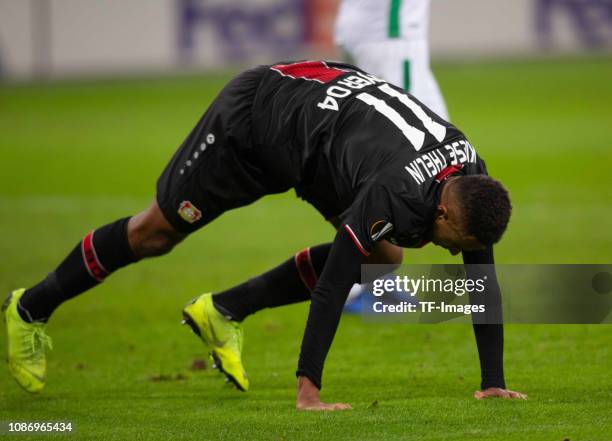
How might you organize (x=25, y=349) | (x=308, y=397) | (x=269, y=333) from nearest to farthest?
(x=308, y=397) < (x=25, y=349) < (x=269, y=333)

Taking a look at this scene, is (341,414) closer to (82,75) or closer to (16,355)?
(16,355)

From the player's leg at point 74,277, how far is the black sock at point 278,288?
465 mm

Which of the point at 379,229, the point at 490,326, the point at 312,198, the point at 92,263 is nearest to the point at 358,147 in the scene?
the point at 379,229

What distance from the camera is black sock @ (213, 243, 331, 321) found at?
6938 millimetres

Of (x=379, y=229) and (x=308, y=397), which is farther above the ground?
(x=379, y=229)

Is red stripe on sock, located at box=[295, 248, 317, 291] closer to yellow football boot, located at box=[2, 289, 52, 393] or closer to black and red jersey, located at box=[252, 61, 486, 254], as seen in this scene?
black and red jersey, located at box=[252, 61, 486, 254]

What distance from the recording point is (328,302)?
5.61m

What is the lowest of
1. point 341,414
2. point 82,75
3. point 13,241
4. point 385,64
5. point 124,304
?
point 82,75

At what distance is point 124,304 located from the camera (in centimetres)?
1001

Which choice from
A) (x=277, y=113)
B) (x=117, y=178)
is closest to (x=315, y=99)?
(x=277, y=113)

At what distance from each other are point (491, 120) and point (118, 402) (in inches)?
804

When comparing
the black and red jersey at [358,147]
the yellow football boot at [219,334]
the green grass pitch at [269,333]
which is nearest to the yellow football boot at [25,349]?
the green grass pitch at [269,333]

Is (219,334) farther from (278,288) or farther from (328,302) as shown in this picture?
(328,302)

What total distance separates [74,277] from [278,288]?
43.7 inches
